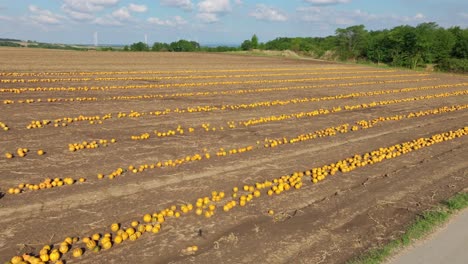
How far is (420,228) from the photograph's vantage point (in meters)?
6.79

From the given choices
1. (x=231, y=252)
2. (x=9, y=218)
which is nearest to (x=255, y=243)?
(x=231, y=252)

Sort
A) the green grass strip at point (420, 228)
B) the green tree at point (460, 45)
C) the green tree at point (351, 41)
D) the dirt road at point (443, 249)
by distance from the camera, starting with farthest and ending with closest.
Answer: the green tree at point (351, 41) → the green tree at point (460, 45) → the dirt road at point (443, 249) → the green grass strip at point (420, 228)

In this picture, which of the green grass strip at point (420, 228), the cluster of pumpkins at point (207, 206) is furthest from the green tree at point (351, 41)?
the green grass strip at point (420, 228)

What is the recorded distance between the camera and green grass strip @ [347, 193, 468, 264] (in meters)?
5.86

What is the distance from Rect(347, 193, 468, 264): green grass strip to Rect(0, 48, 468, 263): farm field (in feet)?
0.65

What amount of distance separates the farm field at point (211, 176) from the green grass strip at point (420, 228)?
20 cm

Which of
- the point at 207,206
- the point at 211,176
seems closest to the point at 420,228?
the point at 207,206

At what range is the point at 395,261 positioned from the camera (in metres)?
5.88

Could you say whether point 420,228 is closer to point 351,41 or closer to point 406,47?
point 406,47

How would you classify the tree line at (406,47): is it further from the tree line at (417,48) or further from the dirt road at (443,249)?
the dirt road at (443,249)

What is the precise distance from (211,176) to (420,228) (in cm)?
425

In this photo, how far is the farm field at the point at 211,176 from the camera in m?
6.04

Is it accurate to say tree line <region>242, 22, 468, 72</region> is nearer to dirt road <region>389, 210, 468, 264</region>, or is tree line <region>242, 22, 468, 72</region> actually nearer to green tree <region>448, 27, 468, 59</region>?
green tree <region>448, 27, 468, 59</region>

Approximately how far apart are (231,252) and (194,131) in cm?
695
